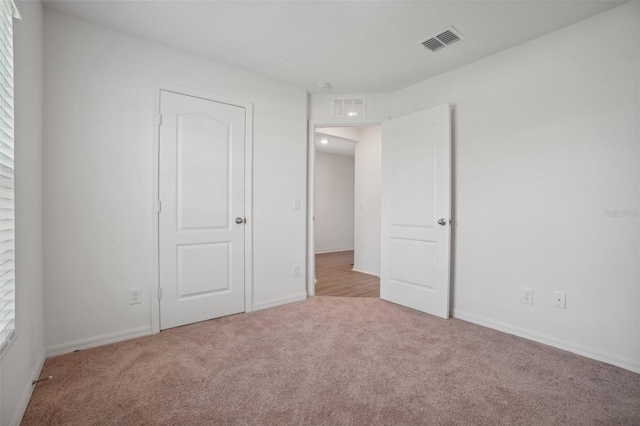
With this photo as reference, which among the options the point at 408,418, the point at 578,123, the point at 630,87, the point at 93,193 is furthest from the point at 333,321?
the point at 630,87

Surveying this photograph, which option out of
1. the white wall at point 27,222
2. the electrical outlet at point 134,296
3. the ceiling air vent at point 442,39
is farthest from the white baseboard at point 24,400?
the ceiling air vent at point 442,39

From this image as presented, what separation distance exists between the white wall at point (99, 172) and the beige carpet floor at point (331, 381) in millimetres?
288

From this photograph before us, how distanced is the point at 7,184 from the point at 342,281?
3.53 meters

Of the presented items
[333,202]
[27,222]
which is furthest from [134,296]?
[333,202]

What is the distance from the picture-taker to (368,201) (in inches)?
192

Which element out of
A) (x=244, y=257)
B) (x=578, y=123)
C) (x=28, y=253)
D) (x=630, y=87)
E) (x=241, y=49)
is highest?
(x=241, y=49)

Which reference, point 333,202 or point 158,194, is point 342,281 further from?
point 333,202

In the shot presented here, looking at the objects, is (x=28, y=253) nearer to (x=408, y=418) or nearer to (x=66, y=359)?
(x=66, y=359)

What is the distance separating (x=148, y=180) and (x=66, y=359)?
52.8 inches

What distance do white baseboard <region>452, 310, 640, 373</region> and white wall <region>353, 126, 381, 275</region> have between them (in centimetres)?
202

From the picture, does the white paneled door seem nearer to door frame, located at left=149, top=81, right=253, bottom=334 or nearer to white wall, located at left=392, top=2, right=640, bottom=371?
door frame, located at left=149, top=81, right=253, bottom=334

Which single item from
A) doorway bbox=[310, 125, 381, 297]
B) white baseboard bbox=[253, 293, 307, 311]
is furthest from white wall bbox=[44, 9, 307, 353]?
doorway bbox=[310, 125, 381, 297]

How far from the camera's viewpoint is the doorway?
4.29 m

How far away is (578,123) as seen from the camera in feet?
7.00
